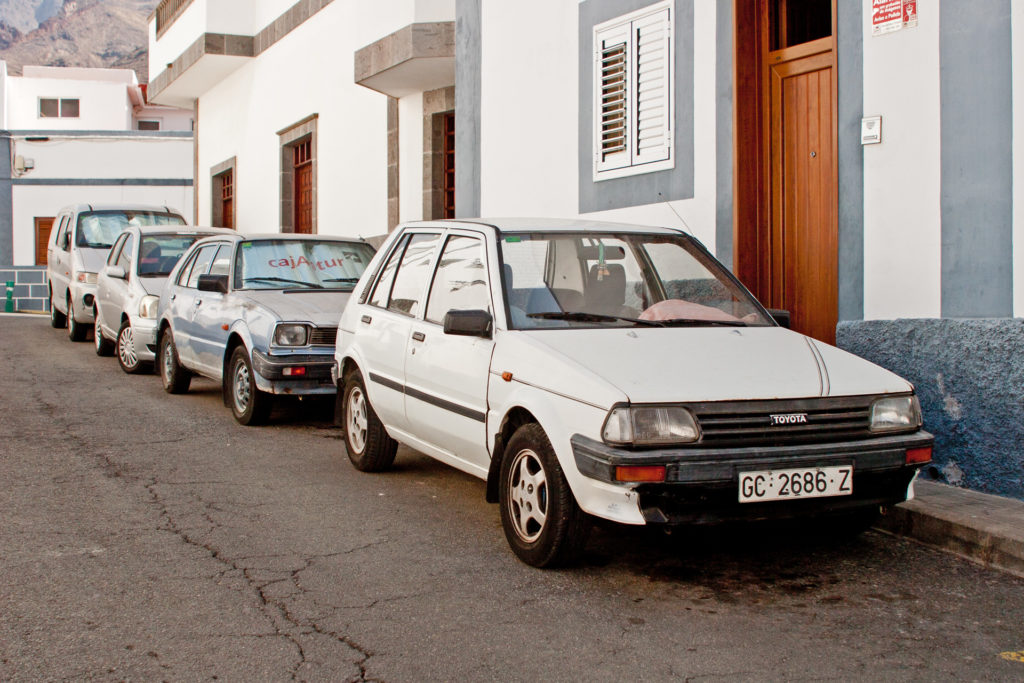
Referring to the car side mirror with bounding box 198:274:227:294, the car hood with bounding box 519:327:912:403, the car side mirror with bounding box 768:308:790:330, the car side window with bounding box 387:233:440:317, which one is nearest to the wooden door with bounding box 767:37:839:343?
the car side mirror with bounding box 768:308:790:330

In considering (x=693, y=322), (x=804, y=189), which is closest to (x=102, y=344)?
(x=804, y=189)

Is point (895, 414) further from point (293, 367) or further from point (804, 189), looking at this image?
point (293, 367)

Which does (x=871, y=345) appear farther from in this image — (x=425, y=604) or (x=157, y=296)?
(x=157, y=296)

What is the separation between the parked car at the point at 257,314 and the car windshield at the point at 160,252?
1729mm

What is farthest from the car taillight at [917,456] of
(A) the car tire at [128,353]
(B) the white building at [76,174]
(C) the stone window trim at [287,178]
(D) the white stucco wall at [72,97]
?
(D) the white stucco wall at [72,97]

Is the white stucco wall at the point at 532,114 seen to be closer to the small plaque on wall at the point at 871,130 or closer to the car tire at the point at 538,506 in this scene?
the small plaque on wall at the point at 871,130

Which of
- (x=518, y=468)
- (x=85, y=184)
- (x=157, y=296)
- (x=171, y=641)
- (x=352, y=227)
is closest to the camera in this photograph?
(x=171, y=641)

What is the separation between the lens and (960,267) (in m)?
6.57

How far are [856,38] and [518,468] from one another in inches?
164

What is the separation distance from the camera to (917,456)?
15.6 feet

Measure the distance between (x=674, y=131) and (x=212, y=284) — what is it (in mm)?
4057

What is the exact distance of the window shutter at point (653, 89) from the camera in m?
9.31

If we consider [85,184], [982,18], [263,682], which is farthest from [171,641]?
[85,184]

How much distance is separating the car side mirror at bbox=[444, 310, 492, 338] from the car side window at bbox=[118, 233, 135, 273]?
8933 mm
